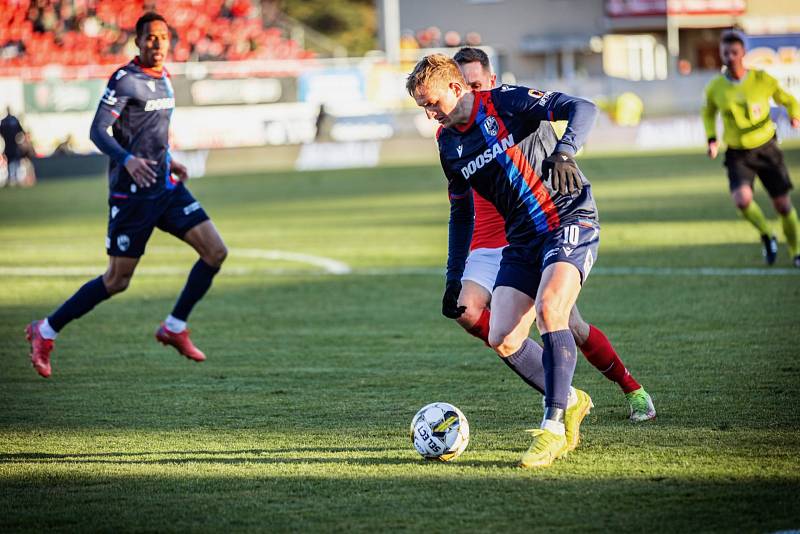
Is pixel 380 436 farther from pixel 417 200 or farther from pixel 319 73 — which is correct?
pixel 319 73

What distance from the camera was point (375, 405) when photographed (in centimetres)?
675

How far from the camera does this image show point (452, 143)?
561 centimetres

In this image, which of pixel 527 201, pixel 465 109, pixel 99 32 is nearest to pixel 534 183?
pixel 527 201

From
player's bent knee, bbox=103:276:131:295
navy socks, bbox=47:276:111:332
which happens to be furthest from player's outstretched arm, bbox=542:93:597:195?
navy socks, bbox=47:276:111:332

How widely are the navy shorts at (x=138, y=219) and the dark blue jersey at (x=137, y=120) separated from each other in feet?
A: 0.19

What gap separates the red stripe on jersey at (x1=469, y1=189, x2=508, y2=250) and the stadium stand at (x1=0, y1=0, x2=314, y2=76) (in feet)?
103

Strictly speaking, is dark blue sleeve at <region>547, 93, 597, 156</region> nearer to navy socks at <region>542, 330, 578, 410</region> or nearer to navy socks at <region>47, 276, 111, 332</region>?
navy socks at <region>542, 330, 578, 410</region>

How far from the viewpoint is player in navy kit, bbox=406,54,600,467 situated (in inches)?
208

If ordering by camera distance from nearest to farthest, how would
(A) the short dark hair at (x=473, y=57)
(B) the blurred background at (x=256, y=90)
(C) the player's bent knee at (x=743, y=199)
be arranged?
(A) the short dark hair at (x=473, y=57) < (C) the player's bent knee at (x=743, y=199) < (B) the blurred background at (x=256, y=90)

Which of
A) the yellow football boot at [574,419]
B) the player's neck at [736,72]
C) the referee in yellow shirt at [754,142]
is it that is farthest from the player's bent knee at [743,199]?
the yellow football boot at [574,419]

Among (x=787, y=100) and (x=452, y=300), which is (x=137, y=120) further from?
(x=787, y=100)

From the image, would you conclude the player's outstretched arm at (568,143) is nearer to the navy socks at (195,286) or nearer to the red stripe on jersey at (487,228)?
the red stripe on jersey at (487,228)

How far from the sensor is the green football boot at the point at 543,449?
5.20 meters

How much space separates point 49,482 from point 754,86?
28.8ft
